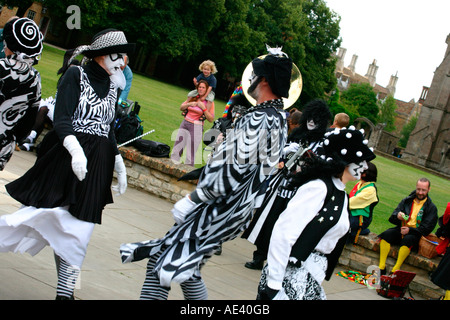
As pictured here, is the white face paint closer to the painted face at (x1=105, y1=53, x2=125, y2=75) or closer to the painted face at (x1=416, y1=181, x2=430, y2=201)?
the painted face at (x1=105, y1=53, x2=125, y2=75)

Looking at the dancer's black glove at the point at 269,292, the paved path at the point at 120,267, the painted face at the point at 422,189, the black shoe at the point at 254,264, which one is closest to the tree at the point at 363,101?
the painted face at the point at 422,189

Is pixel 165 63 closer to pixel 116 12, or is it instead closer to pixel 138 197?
pixel 116 12

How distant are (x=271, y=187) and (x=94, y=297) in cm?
222

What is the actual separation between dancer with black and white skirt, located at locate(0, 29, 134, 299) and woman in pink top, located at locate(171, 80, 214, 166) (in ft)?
20.2

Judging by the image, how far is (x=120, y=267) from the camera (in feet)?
19.0

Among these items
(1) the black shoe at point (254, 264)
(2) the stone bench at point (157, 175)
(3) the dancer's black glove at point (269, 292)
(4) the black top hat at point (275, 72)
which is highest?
(4) the black top hat at point (275, 72)

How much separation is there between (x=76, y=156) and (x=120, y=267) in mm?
2081

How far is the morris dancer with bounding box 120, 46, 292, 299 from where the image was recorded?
3.67 meters

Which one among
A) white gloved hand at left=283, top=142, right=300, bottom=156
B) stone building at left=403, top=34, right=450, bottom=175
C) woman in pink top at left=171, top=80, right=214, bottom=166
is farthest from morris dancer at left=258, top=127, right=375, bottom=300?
stone building at left=403, top=34, right=450, bottom=175

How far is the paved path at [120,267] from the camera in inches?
186

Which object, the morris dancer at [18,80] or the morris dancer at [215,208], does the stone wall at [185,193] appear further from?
the morris dancer at [215,208]

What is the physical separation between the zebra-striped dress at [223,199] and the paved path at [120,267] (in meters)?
1.06
